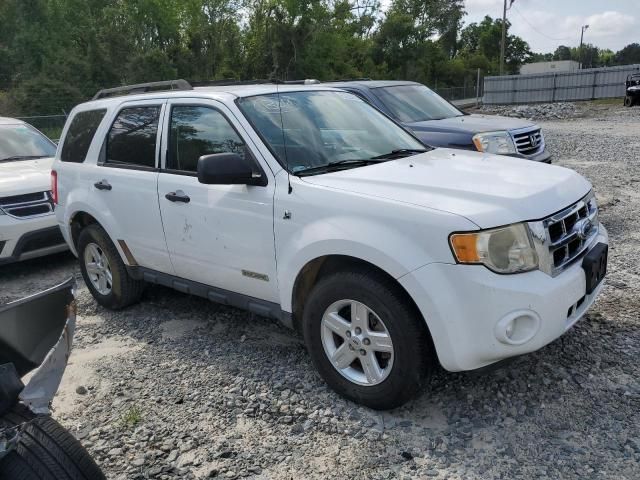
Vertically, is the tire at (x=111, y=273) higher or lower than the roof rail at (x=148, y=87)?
lower

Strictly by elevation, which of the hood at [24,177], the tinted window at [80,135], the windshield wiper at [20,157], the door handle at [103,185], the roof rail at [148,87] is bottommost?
the hood at [24,177]

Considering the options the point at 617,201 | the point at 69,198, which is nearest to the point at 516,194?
the point at 69,198

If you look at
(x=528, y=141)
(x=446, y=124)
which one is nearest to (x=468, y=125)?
(x=446, y=124)

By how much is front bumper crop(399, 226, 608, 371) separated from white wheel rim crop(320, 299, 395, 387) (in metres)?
0.33

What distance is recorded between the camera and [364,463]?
290 centimetres

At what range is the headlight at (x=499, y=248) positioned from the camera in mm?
2779

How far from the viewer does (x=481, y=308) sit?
109 inches

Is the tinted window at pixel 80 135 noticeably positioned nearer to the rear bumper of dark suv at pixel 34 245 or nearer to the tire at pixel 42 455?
the rear bumper of dark suv at pixel 34 245

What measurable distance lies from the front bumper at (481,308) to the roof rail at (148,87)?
2870 millimetres

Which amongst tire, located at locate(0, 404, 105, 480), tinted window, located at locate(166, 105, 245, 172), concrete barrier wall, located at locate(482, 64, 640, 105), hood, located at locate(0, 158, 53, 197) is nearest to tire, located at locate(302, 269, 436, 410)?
tinted window, located at locate(166, 105, 245, 172)

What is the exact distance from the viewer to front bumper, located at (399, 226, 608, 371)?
277 cm

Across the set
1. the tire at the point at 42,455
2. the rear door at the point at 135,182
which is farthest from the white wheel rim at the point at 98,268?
the tire at the point at 42,455

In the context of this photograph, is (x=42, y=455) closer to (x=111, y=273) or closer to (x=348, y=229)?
(x=348, y=229)

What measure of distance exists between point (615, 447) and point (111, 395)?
2.98 metres
